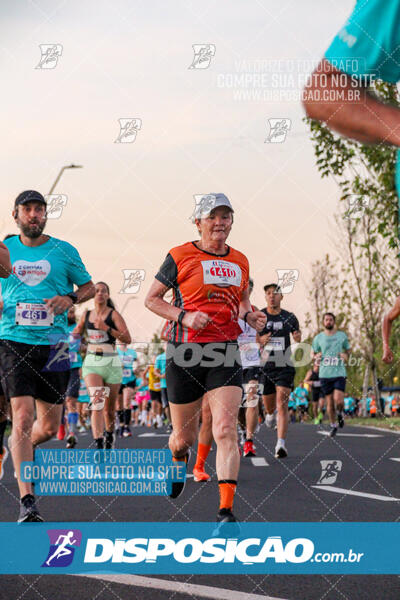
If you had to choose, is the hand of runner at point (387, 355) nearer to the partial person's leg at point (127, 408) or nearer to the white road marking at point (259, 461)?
the white road marking at point (259, 461)

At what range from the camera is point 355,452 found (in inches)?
500

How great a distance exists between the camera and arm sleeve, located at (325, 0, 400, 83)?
6.63ft

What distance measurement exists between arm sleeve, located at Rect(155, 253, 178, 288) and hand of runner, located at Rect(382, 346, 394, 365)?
194 centimetres

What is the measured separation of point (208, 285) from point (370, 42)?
14.9ft

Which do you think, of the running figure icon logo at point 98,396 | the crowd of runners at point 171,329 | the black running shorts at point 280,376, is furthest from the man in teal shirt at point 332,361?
the crowd of runners at point 171,329

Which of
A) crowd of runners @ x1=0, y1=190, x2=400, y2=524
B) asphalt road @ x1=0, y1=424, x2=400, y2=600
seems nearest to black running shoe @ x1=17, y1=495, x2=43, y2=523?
crowd of runners @ x1=0, y1=190, x2=400, y2=524

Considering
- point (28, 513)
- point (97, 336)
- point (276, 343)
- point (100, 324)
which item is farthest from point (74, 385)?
point (28, 513)

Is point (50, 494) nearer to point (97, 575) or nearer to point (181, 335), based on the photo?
point (181, 335)

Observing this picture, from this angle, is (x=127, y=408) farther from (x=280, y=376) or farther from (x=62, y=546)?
(x=62, y=546)

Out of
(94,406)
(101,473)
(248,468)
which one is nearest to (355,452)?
(248,468)

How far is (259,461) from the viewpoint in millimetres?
11680

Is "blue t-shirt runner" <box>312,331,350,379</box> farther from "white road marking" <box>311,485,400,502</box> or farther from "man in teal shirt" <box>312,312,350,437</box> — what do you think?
"white road marking" <box>311,485,400,502</box>

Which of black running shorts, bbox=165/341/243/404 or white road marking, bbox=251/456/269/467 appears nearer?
black running shorts, bbox=165/341/243/404

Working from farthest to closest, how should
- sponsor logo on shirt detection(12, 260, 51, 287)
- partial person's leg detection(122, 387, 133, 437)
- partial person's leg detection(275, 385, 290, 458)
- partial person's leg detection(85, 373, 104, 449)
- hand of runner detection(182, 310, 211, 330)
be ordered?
partial person's leg detection(122, 387, 133, 437), partial person's leg detection(275, 385, 290, 458), partial person's leg detection(85, 373, 104, 449), sponsor logo on shirt detection(12, 260, 51, 287), hand of runner detection(182, 310, 211, 330)
